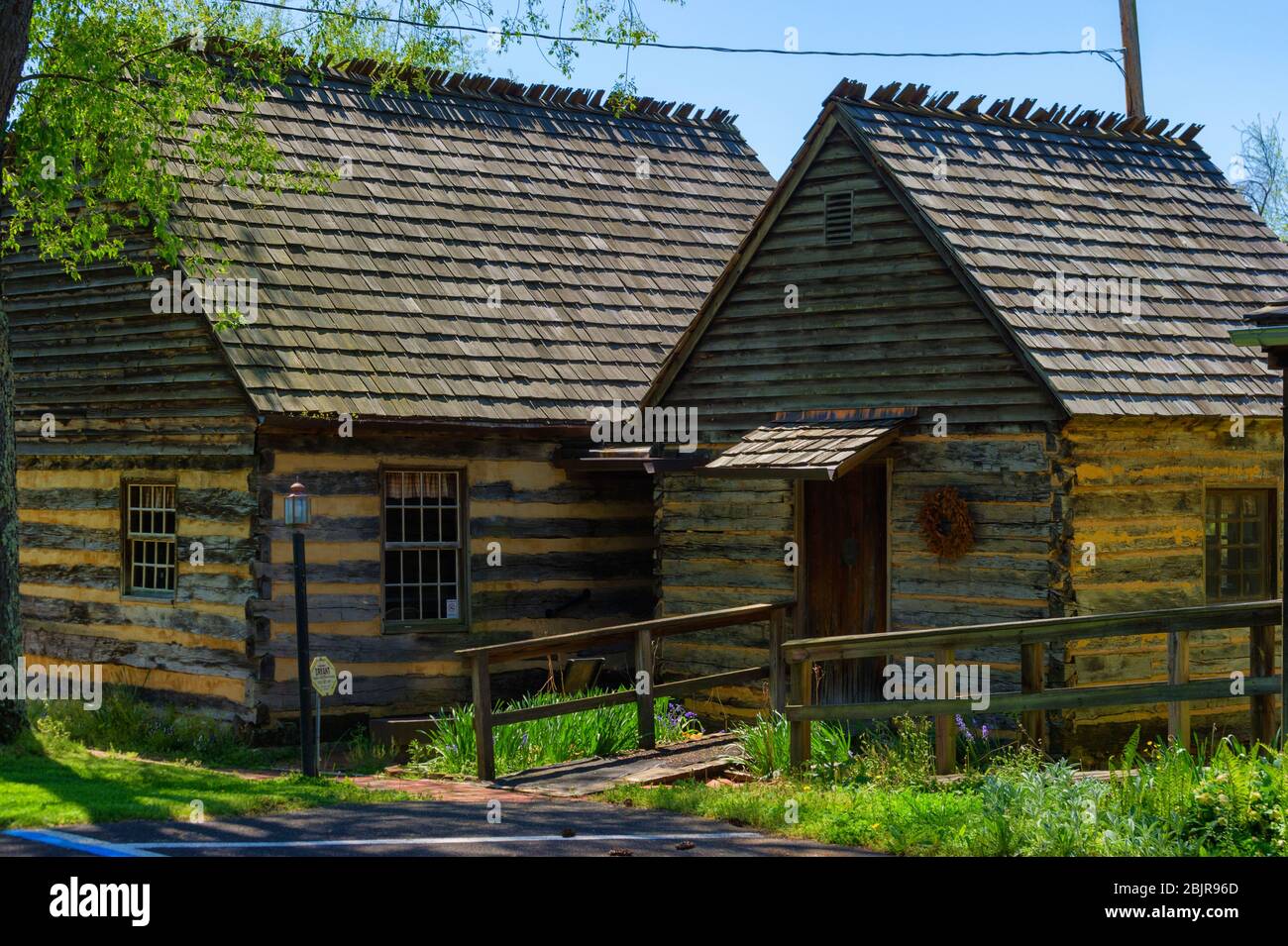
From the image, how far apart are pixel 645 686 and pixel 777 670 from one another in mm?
1225

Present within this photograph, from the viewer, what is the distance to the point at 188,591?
1630cm

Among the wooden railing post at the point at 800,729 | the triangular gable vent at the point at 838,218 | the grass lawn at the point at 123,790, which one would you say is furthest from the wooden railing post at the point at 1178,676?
the triangular gable vent at the point at 838,218

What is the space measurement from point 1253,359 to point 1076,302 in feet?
6.46

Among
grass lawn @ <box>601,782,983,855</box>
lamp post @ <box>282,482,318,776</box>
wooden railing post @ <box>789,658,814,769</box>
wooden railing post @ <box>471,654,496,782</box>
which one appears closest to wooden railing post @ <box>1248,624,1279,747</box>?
grass lawn @ <box>601,782,983,855</box>

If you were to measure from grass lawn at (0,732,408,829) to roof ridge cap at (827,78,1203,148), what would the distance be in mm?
8558

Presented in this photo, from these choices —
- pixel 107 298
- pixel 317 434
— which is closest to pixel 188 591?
pixel 317 434

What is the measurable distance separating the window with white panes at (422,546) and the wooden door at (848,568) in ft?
12.0

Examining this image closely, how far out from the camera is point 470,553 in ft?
55.9

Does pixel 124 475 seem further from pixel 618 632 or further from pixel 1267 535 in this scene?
pixel 1267 535

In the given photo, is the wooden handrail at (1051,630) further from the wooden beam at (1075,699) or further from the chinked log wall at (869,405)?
the chinked log wall at (869,405)

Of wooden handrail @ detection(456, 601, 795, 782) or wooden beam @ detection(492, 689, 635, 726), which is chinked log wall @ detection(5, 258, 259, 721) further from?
wooden beam @ detection(492, 689, 635, 726)

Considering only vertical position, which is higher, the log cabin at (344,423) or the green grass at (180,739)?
the log cabin at (344,423)

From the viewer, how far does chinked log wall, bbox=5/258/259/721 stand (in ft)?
51.9

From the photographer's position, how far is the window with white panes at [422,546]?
54.6ft
